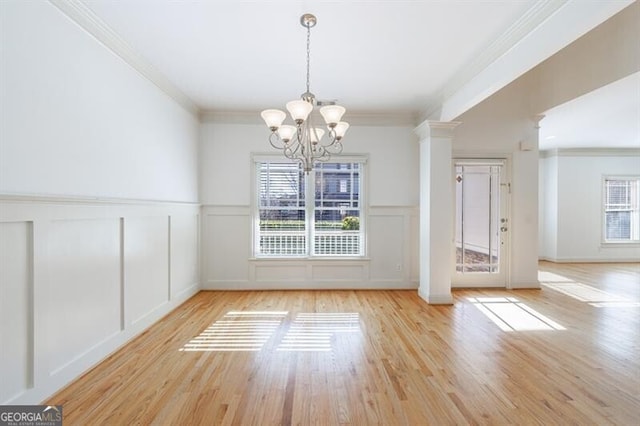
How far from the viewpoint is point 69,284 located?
221 cm

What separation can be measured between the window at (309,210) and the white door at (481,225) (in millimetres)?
1639

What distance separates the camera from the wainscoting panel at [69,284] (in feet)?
5.88

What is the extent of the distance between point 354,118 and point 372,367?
3655 millimetres

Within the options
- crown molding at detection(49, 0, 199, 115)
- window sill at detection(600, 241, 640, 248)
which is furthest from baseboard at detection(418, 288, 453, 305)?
window sill at detection(600, 241, 640, 248)

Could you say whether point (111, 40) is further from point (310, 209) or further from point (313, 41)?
point (310, 209)

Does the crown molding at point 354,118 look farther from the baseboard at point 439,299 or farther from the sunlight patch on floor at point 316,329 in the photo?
the sunlight patch on floor at point 316,329

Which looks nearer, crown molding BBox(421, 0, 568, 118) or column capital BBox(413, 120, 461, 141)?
crown molding BBox(421, 0, 568, 118)

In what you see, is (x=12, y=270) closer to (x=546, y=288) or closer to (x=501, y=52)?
(x=501, y=52)

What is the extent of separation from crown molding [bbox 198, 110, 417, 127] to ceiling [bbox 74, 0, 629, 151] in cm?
73

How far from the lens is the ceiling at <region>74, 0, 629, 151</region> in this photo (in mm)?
2277

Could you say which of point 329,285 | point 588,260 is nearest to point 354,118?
point 329,285

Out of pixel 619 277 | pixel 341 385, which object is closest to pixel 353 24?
pixel 341 385

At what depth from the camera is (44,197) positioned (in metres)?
1.95

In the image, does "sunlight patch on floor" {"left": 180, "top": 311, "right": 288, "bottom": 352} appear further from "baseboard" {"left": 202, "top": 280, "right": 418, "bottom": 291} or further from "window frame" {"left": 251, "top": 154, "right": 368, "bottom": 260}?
"window frame" {"left": 251, "top": 154, "right": 368, "bottom": 260}
